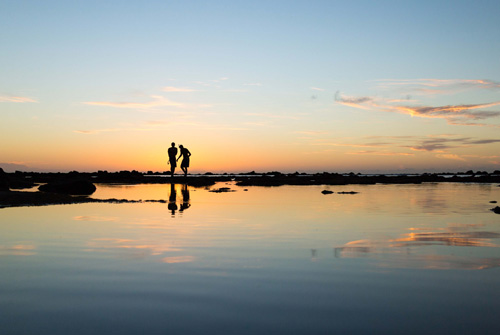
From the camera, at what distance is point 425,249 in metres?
9.40

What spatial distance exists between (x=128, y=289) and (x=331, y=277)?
2984mm

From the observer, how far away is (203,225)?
13.1 m

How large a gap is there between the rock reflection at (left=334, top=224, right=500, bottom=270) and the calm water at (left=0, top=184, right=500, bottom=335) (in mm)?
35

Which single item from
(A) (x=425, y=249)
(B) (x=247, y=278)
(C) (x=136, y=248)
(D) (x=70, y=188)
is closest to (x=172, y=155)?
(D) (x=70, y=188)

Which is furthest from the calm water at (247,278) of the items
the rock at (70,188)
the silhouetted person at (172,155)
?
the silhouetted person at (172,155)

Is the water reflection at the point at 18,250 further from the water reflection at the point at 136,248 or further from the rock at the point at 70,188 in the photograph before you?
the rock at the point at 70,188

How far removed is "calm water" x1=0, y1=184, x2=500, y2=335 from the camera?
488 cm

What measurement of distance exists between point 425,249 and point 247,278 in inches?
178

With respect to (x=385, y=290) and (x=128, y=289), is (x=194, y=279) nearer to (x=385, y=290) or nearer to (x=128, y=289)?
(x=128, y=289)

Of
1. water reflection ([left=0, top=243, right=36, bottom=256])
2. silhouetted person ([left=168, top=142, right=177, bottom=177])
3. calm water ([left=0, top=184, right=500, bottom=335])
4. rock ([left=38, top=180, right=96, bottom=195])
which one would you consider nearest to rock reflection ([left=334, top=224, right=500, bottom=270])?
calm water ([left=0, top=184, right=500, bottom=335])

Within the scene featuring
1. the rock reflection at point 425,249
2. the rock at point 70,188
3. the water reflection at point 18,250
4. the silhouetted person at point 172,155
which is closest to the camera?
the rock reflection at point 425,249

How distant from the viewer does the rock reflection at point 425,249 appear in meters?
7.96

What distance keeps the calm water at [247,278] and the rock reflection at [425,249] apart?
0.11 feet

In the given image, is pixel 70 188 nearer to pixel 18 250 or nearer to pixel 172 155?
pixel 172 155
